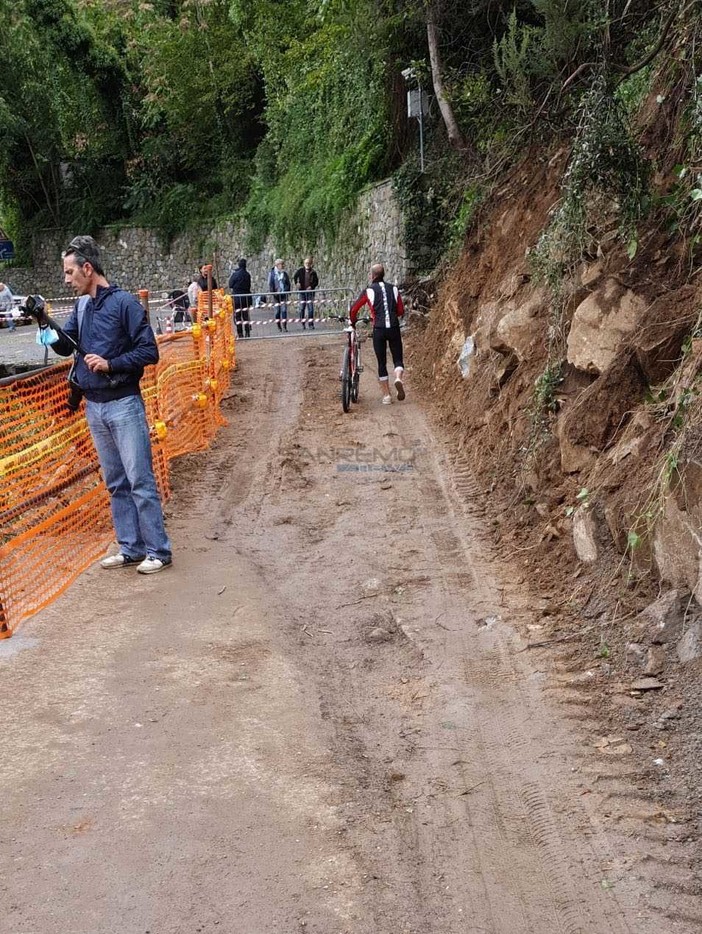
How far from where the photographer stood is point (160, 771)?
11.9 ft

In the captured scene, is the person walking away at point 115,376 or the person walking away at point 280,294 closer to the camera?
the person walking away at point 115,376

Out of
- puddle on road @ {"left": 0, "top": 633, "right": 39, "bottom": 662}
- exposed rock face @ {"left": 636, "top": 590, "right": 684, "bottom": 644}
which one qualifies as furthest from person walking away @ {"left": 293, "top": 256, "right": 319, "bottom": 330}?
exposed rock face @ {"left": 636, "top": 590, "right": 684, "bottom": 644}

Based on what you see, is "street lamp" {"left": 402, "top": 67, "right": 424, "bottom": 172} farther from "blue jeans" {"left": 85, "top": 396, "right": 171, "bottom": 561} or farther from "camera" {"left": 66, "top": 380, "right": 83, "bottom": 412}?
"blue jeans" {"left": 85, "top": 396, "right": 171, "bottom": 561}

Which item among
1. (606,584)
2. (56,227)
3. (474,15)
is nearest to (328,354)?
(474,15)

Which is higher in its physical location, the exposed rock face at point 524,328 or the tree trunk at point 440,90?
the tree trunk at point 440,90

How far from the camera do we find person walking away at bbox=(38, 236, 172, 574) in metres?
5.66

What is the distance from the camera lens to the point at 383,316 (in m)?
12.0

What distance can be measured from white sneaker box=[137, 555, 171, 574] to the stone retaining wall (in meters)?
14.7

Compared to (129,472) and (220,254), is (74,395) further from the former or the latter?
(220,254)

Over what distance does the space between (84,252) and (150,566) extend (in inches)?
85.1

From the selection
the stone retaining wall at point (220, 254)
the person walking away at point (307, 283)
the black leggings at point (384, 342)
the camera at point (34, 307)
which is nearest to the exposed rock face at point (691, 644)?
the camera at point (34, 307)

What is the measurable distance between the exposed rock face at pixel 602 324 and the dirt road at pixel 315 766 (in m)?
1.66

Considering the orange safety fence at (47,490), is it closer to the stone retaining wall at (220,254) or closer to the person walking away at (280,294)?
the person walking away at (280,294)

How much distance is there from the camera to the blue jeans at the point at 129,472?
584cm
